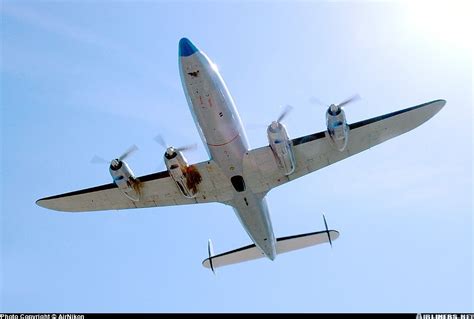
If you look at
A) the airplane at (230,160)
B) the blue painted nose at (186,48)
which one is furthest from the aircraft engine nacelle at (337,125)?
the blue painted nose at (186,48)

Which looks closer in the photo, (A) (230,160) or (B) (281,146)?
(B) (281,146)

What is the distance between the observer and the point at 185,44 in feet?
68.7

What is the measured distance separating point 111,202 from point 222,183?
20.5ft

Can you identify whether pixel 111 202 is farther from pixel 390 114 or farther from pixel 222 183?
pixel 390 114

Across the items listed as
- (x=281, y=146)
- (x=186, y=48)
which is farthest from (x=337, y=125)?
(x=186, y=48)

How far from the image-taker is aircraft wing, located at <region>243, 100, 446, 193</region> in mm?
23359

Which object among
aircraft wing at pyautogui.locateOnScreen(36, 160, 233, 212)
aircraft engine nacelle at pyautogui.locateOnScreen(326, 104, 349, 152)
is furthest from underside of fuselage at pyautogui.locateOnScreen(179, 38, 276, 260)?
aircraft engine nacelle at pyautogui.locateOnScreen(326, 104, 349, 152)

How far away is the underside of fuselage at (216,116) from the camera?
20.9m

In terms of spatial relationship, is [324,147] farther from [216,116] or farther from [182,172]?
[182,172]

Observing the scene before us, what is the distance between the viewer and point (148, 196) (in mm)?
26469

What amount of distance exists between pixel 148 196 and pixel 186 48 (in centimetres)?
859

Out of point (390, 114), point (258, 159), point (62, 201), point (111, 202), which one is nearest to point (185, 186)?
point (258, 159)

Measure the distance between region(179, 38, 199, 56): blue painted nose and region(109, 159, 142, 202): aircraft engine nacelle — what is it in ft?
20.3

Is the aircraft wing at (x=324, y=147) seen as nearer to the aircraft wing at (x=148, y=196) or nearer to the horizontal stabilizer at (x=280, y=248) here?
the aircraft wing at (x=148, y=196)
